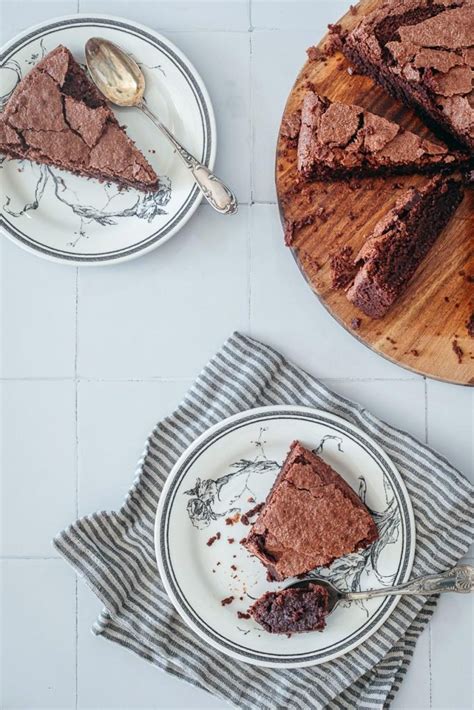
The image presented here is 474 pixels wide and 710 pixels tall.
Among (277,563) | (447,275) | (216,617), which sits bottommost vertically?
(216,617)

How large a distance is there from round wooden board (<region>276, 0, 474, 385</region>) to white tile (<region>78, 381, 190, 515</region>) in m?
0.69

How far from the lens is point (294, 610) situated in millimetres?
2768

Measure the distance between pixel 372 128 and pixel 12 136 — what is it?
4.20 feet

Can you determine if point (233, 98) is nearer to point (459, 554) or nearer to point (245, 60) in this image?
point (245, 60)

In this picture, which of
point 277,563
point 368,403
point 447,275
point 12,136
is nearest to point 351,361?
point 368,403

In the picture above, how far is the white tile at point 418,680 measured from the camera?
2930 mm

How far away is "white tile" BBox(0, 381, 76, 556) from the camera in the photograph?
299 cm

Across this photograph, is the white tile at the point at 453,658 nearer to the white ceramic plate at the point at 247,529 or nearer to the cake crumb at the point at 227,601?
the white ceramic plate at the point at 247,529

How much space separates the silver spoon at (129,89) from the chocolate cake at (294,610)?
1376mm

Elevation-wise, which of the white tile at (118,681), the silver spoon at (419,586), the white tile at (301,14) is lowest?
the white tile at (118,681)

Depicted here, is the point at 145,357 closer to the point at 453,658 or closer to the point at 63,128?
the point at 63,128

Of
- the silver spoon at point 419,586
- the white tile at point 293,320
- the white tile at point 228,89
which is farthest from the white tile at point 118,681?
the white tile at point 228,89

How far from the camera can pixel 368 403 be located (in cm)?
294

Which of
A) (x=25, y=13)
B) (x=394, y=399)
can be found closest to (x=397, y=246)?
(x=394, y=399)
